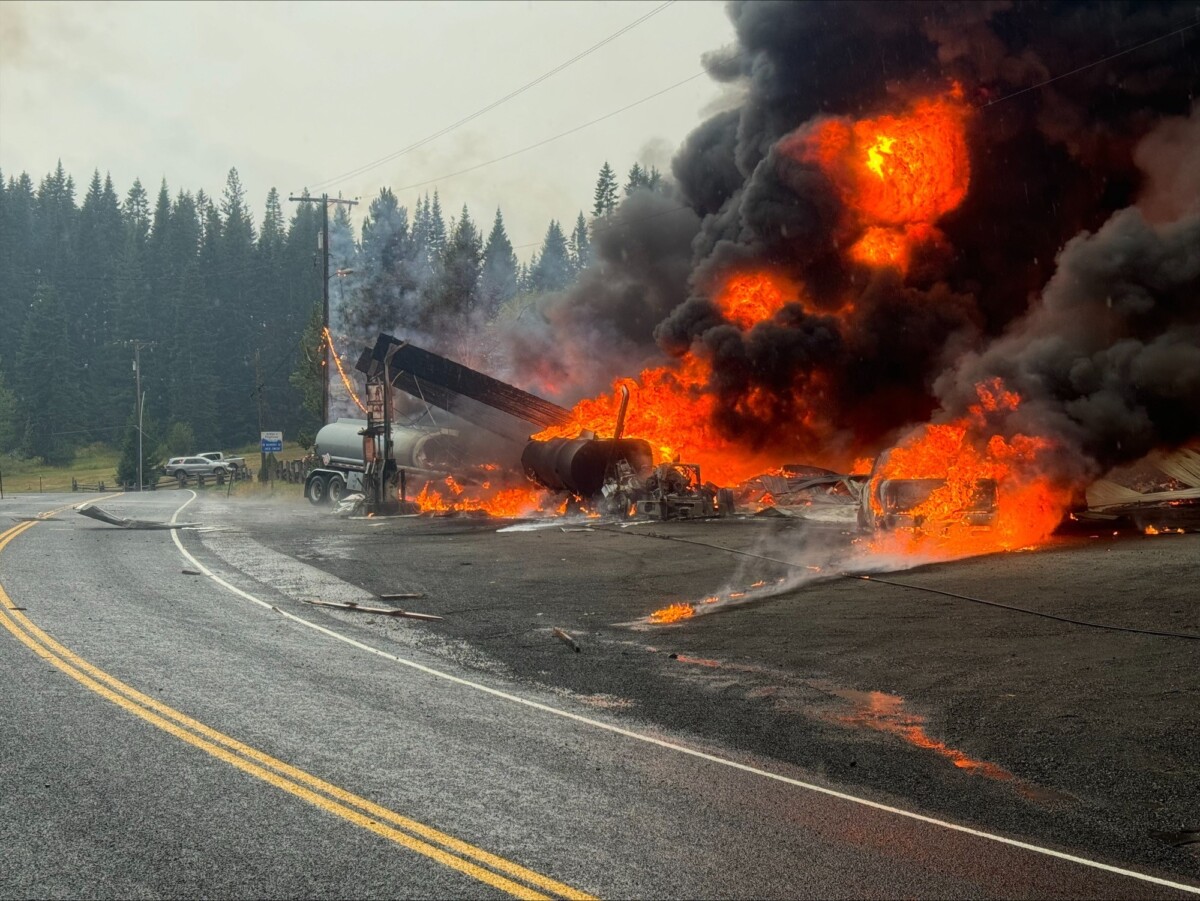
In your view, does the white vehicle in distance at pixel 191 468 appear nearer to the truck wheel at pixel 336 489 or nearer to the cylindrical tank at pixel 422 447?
the truck wheel at pixel 336 489

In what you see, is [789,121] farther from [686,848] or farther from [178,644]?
[686,848]

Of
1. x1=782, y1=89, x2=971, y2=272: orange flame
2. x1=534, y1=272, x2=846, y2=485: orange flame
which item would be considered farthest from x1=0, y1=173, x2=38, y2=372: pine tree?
x1=782, y1=89, x2=971, y2=272: orange flame

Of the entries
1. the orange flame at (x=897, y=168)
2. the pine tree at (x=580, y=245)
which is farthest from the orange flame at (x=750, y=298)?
the pine tree at (x=580, y=245)

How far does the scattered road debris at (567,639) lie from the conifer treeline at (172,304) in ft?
248

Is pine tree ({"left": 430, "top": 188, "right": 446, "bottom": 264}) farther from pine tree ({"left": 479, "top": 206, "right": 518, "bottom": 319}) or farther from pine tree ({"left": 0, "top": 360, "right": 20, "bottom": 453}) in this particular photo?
pine tree ({"left": 0, "top": 360, "right": 20, "bottom": 453})

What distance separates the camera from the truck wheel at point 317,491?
44344 mm

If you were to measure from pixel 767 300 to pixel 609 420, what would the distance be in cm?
692

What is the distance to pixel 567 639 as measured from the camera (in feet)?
44.6

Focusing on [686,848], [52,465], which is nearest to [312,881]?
[686,848]

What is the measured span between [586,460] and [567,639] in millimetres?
17549

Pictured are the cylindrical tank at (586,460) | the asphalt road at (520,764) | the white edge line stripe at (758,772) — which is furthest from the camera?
the cylindrical tank at (586,460)

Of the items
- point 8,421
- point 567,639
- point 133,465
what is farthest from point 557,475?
point 8,421

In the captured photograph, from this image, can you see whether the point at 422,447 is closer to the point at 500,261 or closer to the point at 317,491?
the point at 317,491

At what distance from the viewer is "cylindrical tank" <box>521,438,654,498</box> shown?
31.0 m
